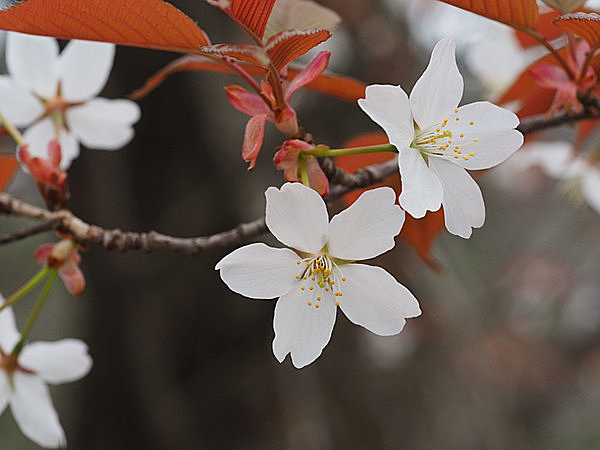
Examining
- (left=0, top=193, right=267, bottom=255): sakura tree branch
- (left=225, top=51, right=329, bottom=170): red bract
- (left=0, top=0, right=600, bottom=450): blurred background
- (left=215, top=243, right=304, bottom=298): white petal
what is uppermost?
(left=225, top=51, right=329, bottom=170): red bract

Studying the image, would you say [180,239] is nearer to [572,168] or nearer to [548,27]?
[548,27]

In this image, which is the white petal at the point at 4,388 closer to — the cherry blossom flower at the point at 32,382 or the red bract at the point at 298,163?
the cherry blossom flower at the point at 32,382

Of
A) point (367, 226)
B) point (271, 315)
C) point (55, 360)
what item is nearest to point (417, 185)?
point (367, 226)

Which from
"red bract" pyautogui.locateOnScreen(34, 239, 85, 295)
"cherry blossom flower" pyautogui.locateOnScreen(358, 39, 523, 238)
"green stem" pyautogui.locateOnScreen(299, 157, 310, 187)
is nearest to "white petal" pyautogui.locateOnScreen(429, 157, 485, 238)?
"cherry blossom flower" pyautogui.locateOnScreen(358, 39, 523, 238)

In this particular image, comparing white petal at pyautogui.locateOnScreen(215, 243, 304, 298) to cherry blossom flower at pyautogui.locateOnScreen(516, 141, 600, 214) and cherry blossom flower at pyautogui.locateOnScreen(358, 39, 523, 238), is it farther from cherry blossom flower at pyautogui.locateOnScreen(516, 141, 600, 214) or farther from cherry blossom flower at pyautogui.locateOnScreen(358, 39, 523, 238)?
cherry blossom flower at pyautogui.locateOnScreen(516, 141, 600, 214)

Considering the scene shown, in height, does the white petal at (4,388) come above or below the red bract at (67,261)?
below

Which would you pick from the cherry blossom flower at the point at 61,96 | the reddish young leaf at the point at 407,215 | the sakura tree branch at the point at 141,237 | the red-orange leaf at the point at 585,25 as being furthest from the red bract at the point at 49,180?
the red-orange leaf at the point at 585,25
